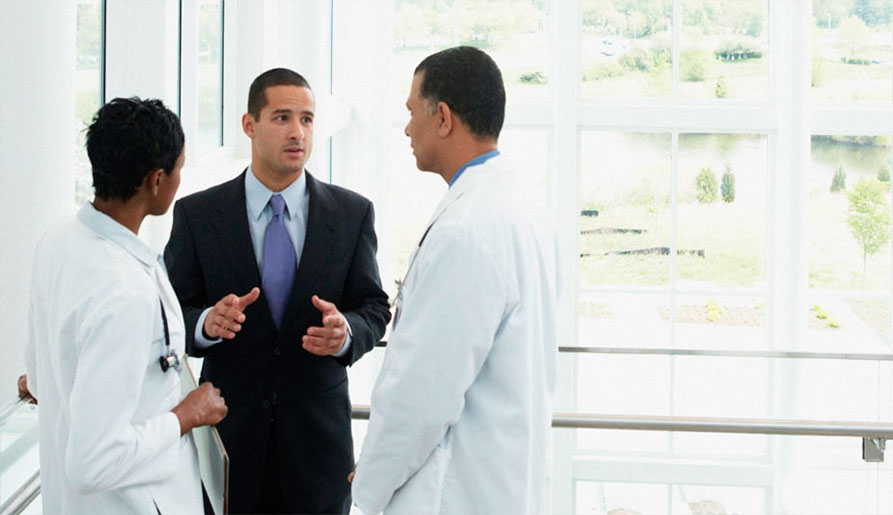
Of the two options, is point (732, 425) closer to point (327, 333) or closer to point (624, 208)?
point (327, 333)

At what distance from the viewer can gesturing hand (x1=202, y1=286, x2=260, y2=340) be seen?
2717 millimetres

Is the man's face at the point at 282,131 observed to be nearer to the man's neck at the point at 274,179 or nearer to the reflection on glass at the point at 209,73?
the man's neck at the point at 274,179

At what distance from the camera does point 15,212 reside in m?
2.54

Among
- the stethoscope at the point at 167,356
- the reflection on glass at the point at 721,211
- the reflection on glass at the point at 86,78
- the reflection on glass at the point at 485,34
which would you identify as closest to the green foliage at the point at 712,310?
the reflection on glass at the point at 721,211

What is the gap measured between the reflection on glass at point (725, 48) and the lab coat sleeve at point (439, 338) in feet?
32.4

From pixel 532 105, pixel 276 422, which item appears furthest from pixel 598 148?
pixel 276 422

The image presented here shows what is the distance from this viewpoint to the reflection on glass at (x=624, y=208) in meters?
11.6

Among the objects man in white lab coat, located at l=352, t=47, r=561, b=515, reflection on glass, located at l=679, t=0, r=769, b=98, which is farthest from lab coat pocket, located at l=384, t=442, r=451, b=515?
reflection on glass, located at l=679, t=0, r=769, b=98

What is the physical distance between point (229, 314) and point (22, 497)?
24.2 inches

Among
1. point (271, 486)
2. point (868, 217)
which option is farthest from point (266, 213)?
point (868, 217)

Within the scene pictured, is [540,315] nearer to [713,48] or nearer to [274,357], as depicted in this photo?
[274,357]

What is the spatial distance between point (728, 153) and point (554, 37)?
213 cm

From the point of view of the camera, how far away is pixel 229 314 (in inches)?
107

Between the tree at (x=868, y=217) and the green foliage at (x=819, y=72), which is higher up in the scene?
the green foliage at (x=819, y=72)
